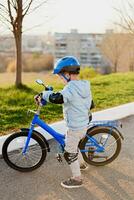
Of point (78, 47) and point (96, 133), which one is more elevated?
point (78, 47)

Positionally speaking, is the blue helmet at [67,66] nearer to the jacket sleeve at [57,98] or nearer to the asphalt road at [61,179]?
the jacket sleeve at [57,98]

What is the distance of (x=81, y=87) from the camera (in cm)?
403

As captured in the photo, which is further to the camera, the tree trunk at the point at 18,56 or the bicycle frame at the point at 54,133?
the tree trunk at the point at 18,56

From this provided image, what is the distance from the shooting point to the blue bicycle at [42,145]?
438 cm

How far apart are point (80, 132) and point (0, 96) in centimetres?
508

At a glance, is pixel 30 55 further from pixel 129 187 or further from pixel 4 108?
pixel 129 187

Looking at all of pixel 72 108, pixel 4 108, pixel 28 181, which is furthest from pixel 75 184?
pixel 4 108

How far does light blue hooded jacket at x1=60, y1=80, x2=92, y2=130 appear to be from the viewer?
3992 millimetres

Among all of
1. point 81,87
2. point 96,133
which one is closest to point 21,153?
point 96,133

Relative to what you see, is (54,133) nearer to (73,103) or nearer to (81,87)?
(73,103)

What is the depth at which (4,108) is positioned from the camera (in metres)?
7.46

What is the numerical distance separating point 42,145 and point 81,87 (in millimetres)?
887

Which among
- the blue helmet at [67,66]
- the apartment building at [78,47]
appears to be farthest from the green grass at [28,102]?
the apartment building at [78,47]

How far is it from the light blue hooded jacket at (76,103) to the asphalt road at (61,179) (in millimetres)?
643
